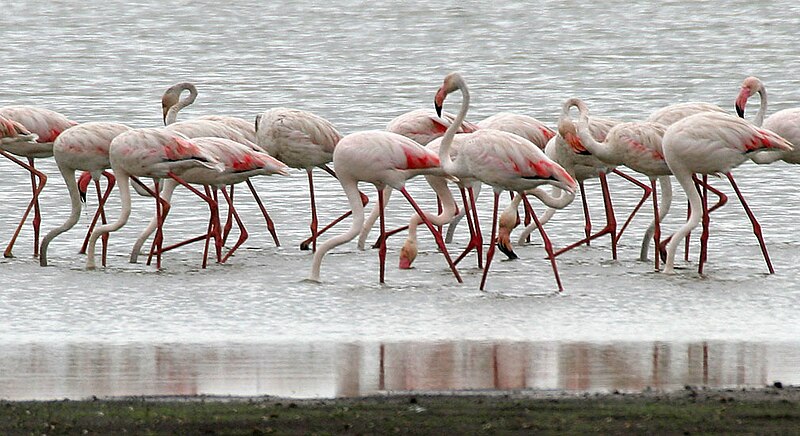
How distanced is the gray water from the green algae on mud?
1.14 feet

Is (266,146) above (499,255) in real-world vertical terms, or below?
above

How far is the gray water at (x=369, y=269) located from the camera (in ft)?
23.9

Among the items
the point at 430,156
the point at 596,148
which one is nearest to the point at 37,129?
the point at 430,156

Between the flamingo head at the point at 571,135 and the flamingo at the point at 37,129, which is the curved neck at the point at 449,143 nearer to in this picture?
the flamingo head at the point at 571,135

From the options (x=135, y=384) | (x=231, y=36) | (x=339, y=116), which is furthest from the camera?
(x=231, y=36)

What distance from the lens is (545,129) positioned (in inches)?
460

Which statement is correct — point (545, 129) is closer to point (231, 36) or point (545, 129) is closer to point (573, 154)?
point (573, 154)

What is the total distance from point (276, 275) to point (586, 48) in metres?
17.4

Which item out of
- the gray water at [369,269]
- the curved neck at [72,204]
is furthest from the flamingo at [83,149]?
the gray water at [369,269]

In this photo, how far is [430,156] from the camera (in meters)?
9.96

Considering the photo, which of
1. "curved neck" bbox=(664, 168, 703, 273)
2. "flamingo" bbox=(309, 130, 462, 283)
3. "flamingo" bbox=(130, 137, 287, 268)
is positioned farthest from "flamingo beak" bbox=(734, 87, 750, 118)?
"flamingo" bbox=(130, 137, 287, 268)

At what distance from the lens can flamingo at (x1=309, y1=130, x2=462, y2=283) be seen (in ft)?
32.2

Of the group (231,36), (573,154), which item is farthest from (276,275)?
(231,36)

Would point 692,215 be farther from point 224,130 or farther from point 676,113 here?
point 224,130
